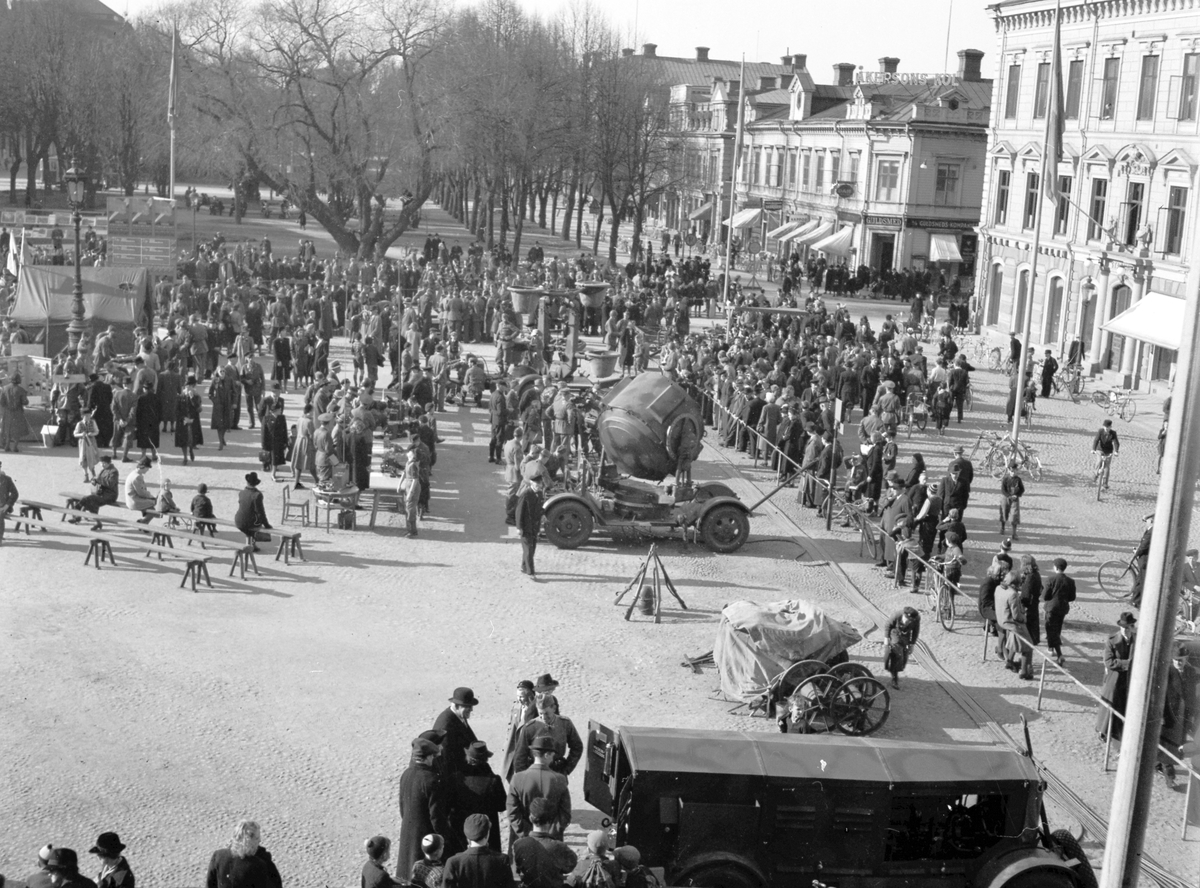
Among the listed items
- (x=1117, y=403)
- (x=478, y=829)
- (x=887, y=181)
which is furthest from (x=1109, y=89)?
(x=478, y=829)

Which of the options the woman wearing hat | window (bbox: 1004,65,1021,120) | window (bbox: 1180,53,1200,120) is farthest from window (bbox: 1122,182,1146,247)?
the woman wearing hat

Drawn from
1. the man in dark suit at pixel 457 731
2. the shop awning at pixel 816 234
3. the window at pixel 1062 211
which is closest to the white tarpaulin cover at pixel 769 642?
the man in dark suit at pixel 457 731

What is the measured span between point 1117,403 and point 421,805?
27.6 metres

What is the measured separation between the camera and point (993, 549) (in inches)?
826

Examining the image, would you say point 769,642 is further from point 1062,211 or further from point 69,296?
point 1062,211

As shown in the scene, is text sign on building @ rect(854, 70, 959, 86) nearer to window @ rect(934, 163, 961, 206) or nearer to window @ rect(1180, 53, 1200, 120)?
window @ rect(934, 163, 961, 206)

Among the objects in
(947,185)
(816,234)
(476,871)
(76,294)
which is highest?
(947,185)

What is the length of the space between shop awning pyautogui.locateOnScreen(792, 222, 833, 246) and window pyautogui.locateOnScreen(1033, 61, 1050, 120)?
19977mm

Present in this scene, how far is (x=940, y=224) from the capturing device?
2314 inches

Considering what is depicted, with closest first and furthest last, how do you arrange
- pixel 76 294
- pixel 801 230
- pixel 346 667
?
pixel 346 667
pixel 76 294
pixel 801 230

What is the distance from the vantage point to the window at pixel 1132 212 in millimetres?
37125

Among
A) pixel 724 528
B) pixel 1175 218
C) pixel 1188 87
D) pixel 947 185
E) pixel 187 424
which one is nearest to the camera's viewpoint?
pixel 724 528

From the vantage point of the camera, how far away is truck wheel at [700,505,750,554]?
19734 millimetres

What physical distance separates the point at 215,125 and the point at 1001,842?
52.3m
